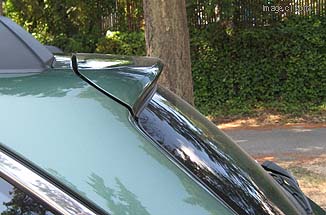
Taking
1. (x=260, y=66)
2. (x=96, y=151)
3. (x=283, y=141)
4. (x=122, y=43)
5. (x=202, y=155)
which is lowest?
(x=283, y=141)

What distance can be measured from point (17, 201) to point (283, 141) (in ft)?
27.0

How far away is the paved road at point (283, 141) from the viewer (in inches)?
331

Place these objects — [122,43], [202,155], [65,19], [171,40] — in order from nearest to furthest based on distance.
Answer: [202,155] → [171,40] → [122,43] → [65,19]

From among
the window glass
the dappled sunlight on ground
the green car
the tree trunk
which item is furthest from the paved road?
the window glass

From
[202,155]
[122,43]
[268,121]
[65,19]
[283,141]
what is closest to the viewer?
[202,155]

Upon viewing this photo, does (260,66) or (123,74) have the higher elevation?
(123,74)

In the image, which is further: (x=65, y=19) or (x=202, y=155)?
(x=65, y=19)

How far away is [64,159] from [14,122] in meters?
0.15

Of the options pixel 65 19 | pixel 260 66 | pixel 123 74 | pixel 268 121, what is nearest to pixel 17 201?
pixel 123 74

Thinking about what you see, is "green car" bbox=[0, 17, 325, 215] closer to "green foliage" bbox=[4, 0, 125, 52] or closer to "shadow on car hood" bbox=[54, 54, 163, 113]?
"shadow on car hood" bbox=[54, 54, 163, 113]

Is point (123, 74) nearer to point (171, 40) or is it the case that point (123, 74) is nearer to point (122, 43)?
point (171, 40)

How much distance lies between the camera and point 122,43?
1270 centimetres

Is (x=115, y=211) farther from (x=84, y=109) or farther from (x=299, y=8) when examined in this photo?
(x=299, y=8)

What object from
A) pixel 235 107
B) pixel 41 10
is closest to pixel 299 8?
pixel 235 107
